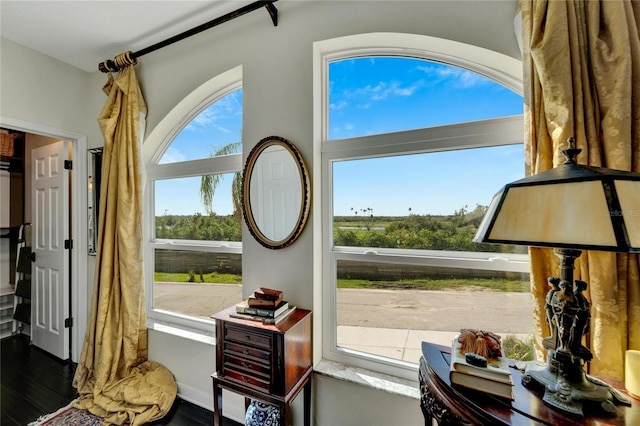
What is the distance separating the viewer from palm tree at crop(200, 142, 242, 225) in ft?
6.17

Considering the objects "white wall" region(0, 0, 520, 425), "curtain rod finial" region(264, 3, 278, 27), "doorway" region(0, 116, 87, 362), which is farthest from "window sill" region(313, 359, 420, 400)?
"doorway" region(0, 116, 87, 362)

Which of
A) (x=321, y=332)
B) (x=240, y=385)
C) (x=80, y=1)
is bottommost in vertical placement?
(x=240, y=385)

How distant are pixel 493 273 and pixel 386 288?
534 mm

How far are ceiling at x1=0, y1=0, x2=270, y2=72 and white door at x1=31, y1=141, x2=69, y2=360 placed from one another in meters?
0.88

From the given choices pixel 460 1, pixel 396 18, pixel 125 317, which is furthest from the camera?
pixel 125 317

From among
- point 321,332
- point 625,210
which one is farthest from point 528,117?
point 321,332

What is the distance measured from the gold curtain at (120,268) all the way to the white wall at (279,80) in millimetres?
120

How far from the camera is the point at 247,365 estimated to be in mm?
1319

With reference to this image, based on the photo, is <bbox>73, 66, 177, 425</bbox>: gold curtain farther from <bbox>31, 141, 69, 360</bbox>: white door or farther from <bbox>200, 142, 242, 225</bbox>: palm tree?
<bbox>31, 141, 69, 360</bbox>: white door

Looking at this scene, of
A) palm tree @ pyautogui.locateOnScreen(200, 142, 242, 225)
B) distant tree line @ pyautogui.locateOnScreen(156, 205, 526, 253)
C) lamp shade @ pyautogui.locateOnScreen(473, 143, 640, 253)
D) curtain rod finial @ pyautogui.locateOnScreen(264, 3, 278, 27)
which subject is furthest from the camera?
palm tree @ pyautogui.locateOnScreen(200, 142, 242, 225)

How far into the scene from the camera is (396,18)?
1367mm

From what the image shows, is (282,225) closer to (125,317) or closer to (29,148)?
(125,317)

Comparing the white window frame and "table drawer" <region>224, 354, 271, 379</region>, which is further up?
the white window frame

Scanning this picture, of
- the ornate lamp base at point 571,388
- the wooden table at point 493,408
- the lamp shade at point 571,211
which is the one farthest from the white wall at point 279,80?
the lamp shade at point 571,211
